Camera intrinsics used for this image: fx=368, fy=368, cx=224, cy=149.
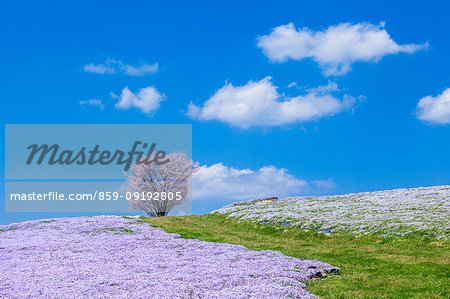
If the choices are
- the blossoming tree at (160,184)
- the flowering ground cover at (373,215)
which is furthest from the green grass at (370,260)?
the blossoming tree at (160,184)

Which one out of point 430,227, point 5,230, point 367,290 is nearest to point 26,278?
point 367,290

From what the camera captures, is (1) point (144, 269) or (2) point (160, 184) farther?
(2) point (160, 184)

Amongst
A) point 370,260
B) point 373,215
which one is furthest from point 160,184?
point 370,260

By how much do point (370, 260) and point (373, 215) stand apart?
14.7 m

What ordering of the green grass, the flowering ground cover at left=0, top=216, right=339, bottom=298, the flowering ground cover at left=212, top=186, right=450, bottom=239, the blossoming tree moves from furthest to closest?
1. the blossoming tree
2. the flowering ground cover at left=212, top=186, right=450, bottom=239
3. the green grass
4. the flowering ground cover at left=0, top=216, right=339, bottom=298

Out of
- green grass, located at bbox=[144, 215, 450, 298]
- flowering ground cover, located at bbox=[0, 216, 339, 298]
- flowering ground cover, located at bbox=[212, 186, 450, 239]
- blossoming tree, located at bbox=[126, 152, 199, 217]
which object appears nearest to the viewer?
flowering ground cover, located at bbox=[0, 216, 339, 298]

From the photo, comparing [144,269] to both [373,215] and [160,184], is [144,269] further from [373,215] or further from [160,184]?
[160,184]

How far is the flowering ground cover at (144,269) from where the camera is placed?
13156 millimetres

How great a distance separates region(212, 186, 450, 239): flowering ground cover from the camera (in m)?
29.7

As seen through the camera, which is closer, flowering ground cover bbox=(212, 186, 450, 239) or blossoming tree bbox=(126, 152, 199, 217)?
flowering ground cover bbox=(212, 186, 450, 239)

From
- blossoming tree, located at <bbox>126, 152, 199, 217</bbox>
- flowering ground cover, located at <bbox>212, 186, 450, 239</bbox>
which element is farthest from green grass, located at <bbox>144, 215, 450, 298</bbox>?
blossoming tree, located at <bbox>126, 152, 199, 217</bbox>

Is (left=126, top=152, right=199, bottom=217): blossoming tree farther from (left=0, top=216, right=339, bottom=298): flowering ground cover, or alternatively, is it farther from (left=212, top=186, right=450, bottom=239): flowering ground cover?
(left=0, top=216, right=339, bottom=298): flowering ground cover

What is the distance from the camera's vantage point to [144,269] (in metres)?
16.8

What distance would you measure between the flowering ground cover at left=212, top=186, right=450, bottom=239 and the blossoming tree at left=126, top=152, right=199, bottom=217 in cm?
1101
